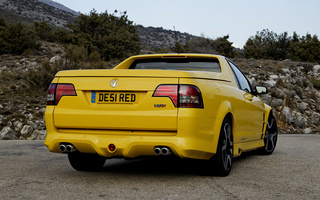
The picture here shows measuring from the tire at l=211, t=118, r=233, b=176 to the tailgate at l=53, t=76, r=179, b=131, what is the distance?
81cm

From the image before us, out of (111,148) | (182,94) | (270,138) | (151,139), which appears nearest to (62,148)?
(111,148)

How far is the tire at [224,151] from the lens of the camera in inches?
207

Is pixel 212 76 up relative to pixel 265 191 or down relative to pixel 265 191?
up

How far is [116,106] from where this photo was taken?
16.2 feet

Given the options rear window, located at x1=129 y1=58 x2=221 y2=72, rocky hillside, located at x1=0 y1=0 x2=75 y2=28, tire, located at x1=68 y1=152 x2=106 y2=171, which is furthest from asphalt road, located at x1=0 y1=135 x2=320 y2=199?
rocky hillside, located at x1=0 y1=0 x2=75 y2=28

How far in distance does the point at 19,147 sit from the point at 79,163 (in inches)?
146

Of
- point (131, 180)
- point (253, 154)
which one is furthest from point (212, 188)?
point (253, 154)

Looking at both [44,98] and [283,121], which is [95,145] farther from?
[283,121]

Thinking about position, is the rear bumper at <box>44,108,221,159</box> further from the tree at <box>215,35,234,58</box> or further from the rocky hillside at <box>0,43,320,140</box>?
the tree at <box>215,35,234,58</box>

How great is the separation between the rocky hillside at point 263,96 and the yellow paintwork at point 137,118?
9.02 m

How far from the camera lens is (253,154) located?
8375 millimetres

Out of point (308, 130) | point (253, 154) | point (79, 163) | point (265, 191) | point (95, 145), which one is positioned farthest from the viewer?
point (308, 130)

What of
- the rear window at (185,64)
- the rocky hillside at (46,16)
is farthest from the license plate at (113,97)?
the rocky hillside at (46,16)

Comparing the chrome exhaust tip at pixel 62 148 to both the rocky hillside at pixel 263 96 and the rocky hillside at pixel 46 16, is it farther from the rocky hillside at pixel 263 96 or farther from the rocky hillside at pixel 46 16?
the rocky hillside at pixel 46 16
